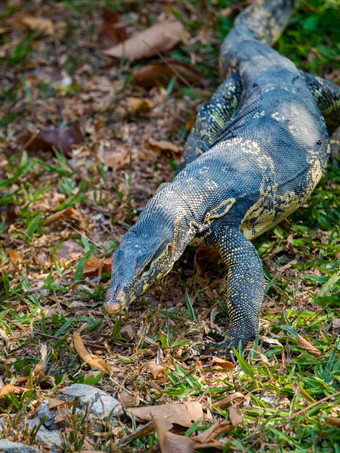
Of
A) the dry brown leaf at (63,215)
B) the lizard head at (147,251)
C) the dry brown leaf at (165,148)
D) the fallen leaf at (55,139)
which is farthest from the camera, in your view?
the fallen leaf at (55,139)

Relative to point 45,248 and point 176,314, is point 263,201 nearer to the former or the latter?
point 176,314

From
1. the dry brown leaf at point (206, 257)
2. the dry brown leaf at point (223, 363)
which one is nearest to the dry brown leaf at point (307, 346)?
the dry brown leaf at point (223, 363)

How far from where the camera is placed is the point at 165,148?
21.0 feet

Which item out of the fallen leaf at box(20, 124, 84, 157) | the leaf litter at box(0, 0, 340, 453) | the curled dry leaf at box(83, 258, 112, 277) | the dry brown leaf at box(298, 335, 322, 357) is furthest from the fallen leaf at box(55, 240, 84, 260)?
the dry brown leaf at box(298, 335, 322, 357)

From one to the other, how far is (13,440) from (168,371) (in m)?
1.16

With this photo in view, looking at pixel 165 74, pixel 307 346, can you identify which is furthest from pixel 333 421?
pixel 165 74

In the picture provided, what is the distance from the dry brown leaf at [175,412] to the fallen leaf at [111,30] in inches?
228

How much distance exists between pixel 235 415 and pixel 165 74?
199 inches

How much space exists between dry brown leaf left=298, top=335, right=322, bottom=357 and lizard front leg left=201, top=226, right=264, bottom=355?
35 cm

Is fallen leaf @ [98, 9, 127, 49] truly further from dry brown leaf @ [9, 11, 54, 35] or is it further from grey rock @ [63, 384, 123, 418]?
grey rock @ [63, 384, 123, 418]

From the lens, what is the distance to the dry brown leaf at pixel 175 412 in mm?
3580

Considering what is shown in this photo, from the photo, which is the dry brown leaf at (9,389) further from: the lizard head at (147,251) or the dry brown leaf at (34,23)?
the dry brown leaf at (34,23)

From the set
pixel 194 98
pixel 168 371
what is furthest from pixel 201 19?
pixel 168 371

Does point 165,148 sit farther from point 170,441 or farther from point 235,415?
point 170,441
